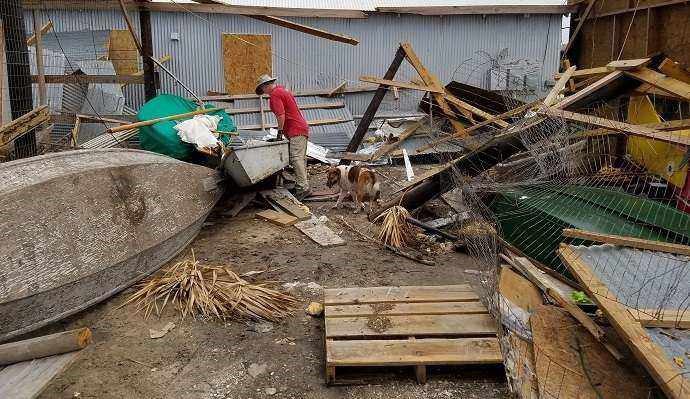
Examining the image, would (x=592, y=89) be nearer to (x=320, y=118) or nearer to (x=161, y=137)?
(x=161, y=137)

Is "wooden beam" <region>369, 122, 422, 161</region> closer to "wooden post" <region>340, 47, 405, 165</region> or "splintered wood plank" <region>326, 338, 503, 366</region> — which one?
"wooden post" <region>340, 47, 405, 165</region>

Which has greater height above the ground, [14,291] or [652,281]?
[652,281]

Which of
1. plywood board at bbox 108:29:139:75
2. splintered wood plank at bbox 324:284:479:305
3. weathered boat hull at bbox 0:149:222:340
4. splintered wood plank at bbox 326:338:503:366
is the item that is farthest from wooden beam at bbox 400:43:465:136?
plywood board at bbox 108:29:139:75

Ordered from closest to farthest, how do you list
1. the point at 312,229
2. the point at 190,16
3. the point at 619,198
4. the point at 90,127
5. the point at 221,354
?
1. the point at 221,354
2. the point at 619,198
3. the point at 312,229
4. the point at 90,127
5. the point at 190,16

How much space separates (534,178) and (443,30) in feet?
32.5

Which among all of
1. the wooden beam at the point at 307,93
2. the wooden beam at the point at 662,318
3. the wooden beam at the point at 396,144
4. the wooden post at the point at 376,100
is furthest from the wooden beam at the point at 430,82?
the wooden beam at the point at 662,318

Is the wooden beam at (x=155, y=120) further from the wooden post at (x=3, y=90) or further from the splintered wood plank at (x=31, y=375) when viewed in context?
the splintered wood plank at (x=31, y=375)

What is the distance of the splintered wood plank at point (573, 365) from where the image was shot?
2.94 meters

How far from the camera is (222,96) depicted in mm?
Result: 12953

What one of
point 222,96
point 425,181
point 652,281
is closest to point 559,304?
point 652,281

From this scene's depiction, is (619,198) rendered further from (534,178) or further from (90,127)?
(90,127)

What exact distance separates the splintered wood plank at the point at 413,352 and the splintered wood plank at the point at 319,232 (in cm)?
272

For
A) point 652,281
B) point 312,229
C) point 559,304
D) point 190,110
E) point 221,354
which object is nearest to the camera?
point 652,281

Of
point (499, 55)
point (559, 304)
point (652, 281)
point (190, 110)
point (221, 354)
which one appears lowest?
point (221, 354)
